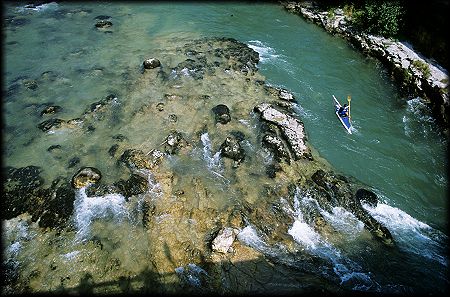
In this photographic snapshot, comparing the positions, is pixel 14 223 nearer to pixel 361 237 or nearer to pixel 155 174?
pixel 155 174

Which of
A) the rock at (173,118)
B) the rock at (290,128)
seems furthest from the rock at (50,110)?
the rock at (290,128)

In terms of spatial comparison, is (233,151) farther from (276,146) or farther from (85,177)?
(85,177)

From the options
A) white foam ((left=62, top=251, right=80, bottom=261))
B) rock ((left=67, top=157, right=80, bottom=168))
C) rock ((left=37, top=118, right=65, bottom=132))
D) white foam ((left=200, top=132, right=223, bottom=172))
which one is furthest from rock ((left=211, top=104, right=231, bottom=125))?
white foam ((left=62, top=251, right=80, bottom=261))

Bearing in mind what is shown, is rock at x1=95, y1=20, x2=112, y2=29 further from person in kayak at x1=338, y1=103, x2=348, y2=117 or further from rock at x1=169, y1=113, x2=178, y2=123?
person in kayak at x1=338, y1=103, x2=348, y2=117

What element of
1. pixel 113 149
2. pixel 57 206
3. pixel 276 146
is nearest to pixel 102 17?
pixel 113 149

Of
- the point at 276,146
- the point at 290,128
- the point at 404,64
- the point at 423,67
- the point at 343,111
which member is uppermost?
the point at 423,67

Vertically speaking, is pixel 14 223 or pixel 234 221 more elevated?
pixel 234 221

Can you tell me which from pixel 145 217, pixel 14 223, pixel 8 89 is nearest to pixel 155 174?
pixel 145 217
